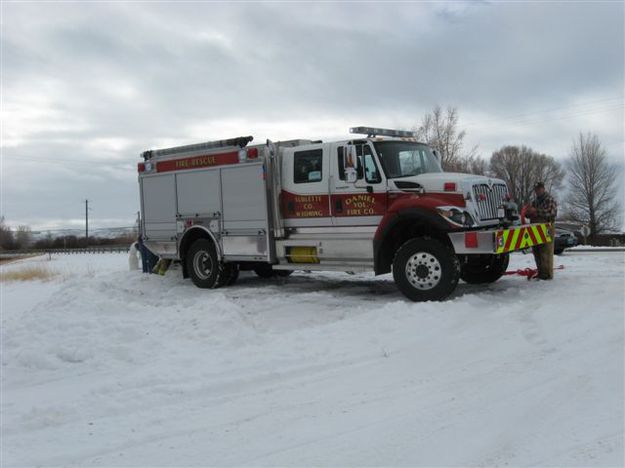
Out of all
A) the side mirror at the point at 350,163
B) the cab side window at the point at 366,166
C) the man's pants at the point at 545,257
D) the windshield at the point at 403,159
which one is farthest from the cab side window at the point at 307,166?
the man's pants at the point at 545,257

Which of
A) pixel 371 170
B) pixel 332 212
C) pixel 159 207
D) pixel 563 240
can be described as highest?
pixel 371 170

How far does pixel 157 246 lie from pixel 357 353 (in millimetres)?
7204

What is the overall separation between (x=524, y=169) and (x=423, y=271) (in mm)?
70629

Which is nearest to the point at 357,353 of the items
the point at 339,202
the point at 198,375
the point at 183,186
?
the point at 198,375

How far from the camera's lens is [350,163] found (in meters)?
8.83

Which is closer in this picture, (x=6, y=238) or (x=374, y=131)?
(x=374, y=131)

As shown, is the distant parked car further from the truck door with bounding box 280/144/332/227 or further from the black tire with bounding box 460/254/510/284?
the truck door with bounding box 280/144/332/227

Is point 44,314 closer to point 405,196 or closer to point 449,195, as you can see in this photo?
point 405,196

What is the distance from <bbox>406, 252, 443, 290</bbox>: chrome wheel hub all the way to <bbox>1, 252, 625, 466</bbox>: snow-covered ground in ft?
1.92

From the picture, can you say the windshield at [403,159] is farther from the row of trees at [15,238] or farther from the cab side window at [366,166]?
the row of trees at [15,238]

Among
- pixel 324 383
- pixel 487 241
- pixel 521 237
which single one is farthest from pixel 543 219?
pixel 324 383

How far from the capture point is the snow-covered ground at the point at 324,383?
3.89 meters

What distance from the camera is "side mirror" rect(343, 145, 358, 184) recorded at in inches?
347

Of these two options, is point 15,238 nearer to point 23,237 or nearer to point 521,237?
point 23,237
